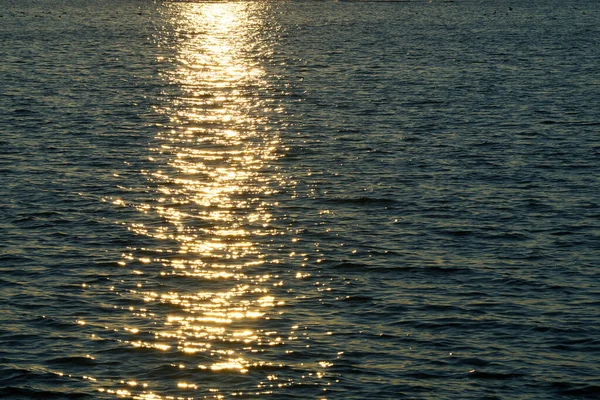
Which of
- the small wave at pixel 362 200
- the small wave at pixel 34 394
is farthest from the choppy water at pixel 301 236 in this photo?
the small wave at pixel 362 200

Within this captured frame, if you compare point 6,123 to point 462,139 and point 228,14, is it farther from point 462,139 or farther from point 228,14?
point 228,14

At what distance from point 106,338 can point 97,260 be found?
7442mm

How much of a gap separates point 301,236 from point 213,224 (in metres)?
4.08

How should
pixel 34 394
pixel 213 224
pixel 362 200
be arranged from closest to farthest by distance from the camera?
pixel 34 394 < pixel 213 224 < pixel 362 200

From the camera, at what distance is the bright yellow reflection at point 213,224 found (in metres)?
31.9

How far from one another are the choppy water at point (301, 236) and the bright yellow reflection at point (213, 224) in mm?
136

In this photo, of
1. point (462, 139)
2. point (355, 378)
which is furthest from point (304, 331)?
point (462, 139)

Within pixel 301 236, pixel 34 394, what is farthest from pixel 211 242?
pixel 34 394

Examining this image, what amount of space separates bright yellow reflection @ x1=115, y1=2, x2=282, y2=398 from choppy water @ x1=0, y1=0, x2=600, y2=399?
5.3 inches

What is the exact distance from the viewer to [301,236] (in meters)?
41.9

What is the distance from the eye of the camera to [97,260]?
38.6m

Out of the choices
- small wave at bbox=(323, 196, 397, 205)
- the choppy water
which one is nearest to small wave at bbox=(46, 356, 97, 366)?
the choppy water

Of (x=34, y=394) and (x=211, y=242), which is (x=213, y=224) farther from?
(x=34, y=394)

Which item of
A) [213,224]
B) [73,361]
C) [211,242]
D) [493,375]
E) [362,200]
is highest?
[362,200]
